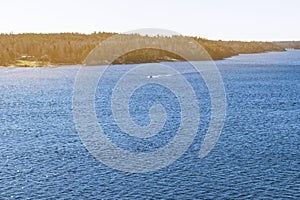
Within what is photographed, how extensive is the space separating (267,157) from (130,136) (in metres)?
28.9

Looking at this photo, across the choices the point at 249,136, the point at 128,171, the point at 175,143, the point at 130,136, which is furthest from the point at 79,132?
the point at 249,136

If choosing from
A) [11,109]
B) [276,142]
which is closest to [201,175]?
[276,142]

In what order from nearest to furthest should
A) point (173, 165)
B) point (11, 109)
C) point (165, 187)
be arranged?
1. point (165, 187)
2. point (173, 165)
3. point (11, 109)

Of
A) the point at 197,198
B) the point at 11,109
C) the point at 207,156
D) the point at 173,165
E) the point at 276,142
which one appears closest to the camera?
the point at 197,198

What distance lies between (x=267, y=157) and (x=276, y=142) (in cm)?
1045

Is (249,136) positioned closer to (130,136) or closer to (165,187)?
(130,136)

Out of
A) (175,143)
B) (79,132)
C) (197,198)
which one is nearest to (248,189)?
(197,198)

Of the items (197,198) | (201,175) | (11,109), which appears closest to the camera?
(197,198)

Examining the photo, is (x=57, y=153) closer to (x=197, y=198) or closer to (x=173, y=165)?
(x=173, y=165)

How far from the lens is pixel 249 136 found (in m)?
85.9

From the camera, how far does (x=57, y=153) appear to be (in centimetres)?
7475

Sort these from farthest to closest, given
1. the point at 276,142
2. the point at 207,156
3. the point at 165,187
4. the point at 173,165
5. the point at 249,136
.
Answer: the point at 249,136
the point at 276,142
the point at 207,156
the point at 173,165
the point at 165,187

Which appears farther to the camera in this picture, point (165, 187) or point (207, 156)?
point (207, 156)

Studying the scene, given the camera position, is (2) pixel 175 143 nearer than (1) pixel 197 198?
No
